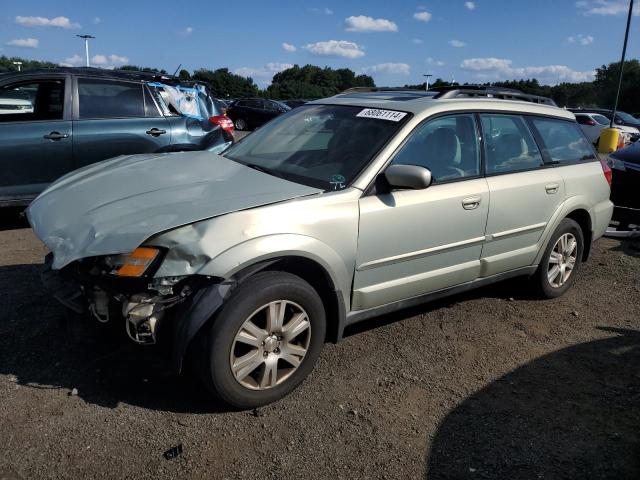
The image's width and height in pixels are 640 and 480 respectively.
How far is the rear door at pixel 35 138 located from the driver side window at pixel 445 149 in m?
4.01

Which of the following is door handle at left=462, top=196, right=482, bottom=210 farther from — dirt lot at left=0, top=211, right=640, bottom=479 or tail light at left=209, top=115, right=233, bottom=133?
tail light at left=209, top=115, right=233, bottom=133

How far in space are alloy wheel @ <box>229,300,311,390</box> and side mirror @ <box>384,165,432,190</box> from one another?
3.03 ft

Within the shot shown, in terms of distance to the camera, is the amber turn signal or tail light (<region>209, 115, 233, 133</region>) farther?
tail light (<region>209, 115, 233, 133</region>)

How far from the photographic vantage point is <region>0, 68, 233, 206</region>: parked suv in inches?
222

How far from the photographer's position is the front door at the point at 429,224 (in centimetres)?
326

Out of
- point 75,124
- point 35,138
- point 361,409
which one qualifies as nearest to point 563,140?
point 361,409

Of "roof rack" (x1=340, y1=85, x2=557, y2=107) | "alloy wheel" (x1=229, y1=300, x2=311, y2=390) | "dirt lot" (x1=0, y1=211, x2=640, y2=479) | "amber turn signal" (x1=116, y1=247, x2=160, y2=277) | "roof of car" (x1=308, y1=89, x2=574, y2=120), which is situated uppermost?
"roof rack" (x1=340, y1=85, x2=557, y2=107)

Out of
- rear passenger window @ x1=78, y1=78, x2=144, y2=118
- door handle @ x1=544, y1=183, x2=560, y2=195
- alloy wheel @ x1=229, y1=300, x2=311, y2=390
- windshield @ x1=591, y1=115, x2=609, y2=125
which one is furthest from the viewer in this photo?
windshield @ x1=591, y1=115, x2=609, y2=125

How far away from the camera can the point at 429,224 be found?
3.48 metres

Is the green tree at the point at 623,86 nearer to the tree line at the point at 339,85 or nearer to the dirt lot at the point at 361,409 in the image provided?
the tree line at the point at 339,85

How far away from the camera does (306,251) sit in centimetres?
292

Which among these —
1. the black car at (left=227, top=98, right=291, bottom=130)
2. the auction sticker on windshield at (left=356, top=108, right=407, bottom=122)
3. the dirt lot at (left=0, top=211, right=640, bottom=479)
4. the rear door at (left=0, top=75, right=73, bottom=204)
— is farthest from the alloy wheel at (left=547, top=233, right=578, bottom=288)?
the black car at (left=227, top=98, right=291, bottom=130)

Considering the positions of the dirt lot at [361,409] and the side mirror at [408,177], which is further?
the side mirror at [408,177]

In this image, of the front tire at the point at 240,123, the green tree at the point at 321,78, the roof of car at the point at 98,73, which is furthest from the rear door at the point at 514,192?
the green tree at the point at 321,78
